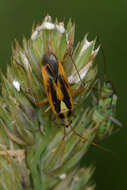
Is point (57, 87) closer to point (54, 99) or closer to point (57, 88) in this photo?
point (57, 88)

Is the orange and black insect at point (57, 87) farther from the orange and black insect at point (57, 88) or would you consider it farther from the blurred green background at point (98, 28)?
the blurred green background at point (98, 28)

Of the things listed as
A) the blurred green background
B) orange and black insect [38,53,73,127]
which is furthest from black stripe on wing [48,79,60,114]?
the blurred green background

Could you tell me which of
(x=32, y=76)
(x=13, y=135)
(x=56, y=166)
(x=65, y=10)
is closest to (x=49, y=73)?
(x=32, y=76)

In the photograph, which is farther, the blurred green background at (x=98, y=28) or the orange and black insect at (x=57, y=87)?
the blurred green background at (x=98, y=28)

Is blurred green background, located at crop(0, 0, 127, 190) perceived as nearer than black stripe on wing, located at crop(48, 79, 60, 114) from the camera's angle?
No

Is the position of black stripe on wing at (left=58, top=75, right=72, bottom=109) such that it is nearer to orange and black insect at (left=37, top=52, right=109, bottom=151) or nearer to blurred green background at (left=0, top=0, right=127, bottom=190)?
orange and black insect at (left=37, top=52, right=109, bottom=151)

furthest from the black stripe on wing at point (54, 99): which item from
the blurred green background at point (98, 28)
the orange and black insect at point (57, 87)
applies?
the blurred green background at point (98, 28)

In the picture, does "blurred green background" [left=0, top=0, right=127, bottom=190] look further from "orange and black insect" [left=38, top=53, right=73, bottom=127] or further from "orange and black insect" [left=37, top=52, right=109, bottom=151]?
"orange and black insect" [left=38, top=53, right=73, bottom=127]
